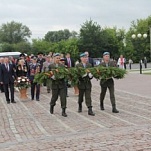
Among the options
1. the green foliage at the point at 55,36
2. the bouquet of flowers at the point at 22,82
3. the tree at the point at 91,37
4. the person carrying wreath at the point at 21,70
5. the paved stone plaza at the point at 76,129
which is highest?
the green foliage at the point at 55,36

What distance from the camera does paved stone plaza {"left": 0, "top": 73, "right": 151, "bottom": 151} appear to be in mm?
7250

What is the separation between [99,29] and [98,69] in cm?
5564

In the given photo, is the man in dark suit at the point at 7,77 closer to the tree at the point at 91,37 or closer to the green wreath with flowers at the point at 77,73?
the green wreath with flowers at the point at 77,73

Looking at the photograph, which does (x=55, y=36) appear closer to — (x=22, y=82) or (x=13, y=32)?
(x=13, y=32)

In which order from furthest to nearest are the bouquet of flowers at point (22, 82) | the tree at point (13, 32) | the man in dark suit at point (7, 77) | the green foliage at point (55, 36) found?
the tree at point (13, 32) < the green foliage at point (55, 36) < the bouquet of flowers at point (22, 82) < the man in dark suit at point (7, 77)

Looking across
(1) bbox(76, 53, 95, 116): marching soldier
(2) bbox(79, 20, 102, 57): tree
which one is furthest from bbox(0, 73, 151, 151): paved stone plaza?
(2) bbox(79, 20, 102, 57): tree

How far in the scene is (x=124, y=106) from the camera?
12750mm

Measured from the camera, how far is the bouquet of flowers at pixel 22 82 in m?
16.2

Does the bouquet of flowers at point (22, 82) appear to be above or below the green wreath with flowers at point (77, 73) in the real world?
below

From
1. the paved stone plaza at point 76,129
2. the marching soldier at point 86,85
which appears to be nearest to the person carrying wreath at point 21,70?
the paved stone plaza at point 76,129

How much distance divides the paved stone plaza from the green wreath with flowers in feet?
3.47

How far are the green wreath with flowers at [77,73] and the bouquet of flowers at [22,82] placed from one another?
4.95m

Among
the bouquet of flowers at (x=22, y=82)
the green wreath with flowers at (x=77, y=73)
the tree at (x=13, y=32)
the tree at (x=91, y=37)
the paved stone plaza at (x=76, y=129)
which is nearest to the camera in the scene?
the paved stone plaza at (x=76, y=129)

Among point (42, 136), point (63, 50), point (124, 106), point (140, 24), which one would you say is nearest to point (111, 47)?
point (63, 50)
